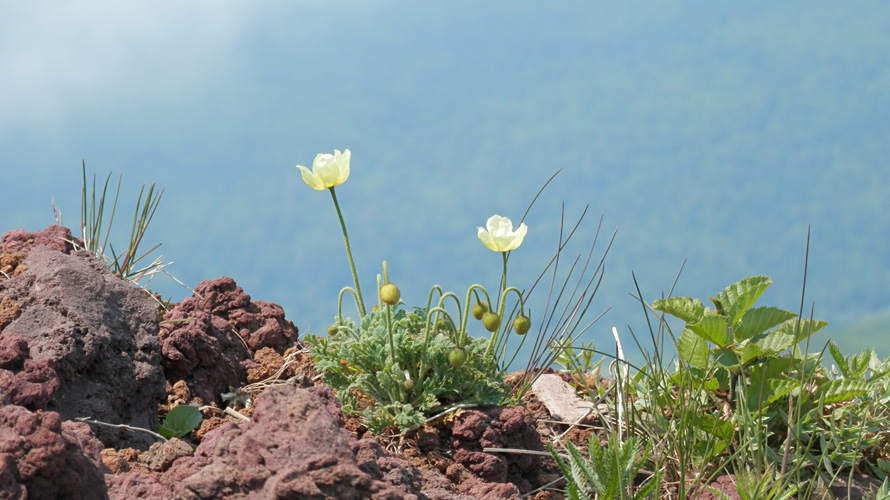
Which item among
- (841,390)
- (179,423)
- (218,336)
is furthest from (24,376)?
(841,390)

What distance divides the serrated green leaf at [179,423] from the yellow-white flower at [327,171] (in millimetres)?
969

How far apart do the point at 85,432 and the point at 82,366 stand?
682 mm

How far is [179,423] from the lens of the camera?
306cm

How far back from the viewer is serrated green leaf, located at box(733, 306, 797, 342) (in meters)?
3.06

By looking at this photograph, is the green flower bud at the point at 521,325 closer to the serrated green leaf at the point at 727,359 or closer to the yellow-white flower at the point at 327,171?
the serrated green leaf at the point at 727,359

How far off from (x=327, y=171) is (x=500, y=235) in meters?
0.70

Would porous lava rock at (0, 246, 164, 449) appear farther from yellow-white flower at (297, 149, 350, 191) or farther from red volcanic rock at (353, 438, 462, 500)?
red volcanic rock at (353, 438, 462, 500)

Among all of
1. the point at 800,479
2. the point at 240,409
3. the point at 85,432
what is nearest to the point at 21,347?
the point at 85,432

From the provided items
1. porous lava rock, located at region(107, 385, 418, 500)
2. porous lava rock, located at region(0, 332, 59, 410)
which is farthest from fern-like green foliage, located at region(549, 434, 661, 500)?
porous lava rock, located at region(0, 332, 59, 410)

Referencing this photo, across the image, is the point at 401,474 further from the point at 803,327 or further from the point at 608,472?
the point at 803,327

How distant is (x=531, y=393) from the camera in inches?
154

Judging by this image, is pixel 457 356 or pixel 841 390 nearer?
pixel 457 356

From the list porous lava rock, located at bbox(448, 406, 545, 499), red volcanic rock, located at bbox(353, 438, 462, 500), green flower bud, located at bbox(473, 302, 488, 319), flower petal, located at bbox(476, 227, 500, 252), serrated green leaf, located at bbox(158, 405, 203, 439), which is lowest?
red volcanic rock, located at bbox(353, 438, 462, 500)

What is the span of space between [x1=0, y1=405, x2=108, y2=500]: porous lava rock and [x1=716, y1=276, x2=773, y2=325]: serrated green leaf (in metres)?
2.23
